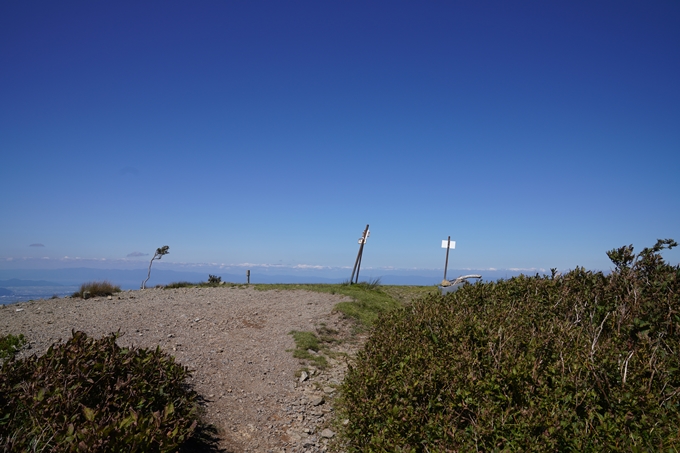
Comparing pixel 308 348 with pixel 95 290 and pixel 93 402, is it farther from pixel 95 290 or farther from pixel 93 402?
pixel 95 290

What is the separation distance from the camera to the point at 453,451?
3775mm

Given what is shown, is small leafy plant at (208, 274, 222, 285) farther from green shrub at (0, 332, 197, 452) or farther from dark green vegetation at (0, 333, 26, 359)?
green shrub at (0, 332, 197, 452)

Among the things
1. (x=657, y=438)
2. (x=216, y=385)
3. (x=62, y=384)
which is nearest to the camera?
(x=657, y=438)

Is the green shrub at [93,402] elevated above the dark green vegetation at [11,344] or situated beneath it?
elevated above

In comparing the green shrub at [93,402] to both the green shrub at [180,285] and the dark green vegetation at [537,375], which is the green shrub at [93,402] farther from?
the green shrub at [180,285]

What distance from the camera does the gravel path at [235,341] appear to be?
6234 mm

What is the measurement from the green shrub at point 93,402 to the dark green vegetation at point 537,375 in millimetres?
2333

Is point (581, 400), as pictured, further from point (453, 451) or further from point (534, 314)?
point (534, 314)

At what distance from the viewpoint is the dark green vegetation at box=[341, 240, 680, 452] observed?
380 centimetres

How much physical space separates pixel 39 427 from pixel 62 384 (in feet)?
2.51

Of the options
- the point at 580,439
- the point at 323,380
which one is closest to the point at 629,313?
the point at 580,439

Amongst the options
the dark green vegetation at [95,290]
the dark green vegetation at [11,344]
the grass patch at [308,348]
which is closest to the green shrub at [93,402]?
the dark green vegetation at [11,344]

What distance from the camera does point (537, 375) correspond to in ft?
14.7

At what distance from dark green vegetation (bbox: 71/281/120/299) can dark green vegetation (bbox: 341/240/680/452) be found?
41.1ft
